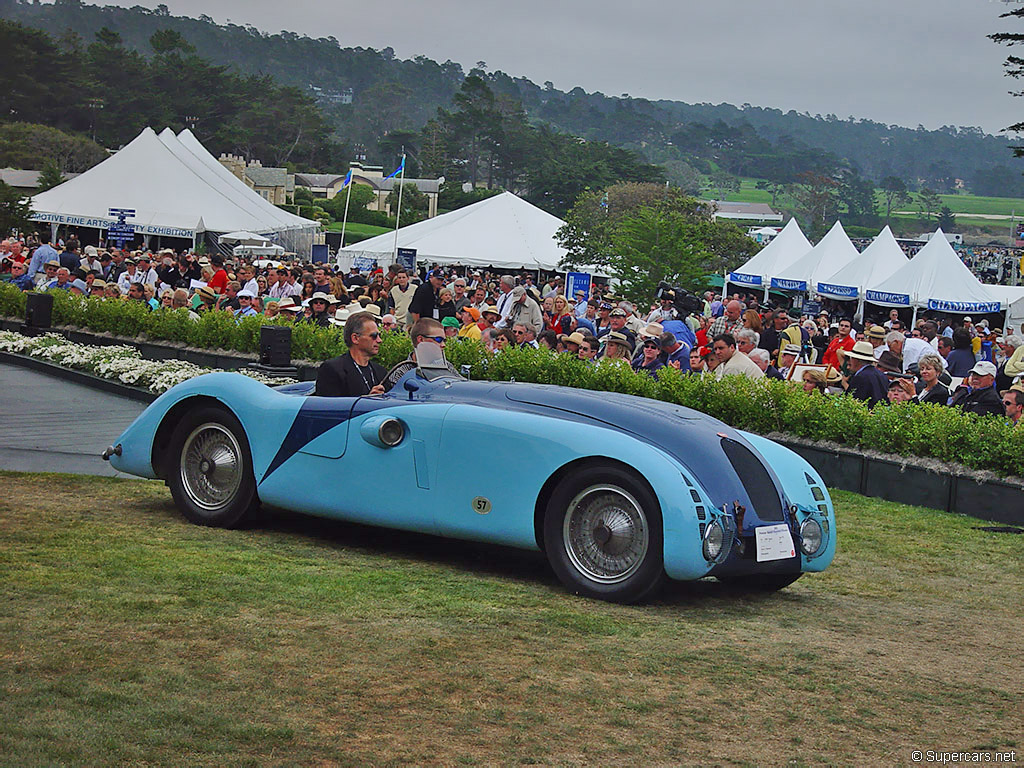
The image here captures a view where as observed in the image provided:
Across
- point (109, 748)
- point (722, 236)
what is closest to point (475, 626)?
point (109, 748)

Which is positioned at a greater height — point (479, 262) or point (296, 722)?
point (479, 262)

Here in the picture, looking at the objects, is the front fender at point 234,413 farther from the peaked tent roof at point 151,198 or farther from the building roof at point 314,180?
the building roof at point 314,180

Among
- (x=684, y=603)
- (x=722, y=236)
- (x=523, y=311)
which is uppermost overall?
(x=722, y=236)

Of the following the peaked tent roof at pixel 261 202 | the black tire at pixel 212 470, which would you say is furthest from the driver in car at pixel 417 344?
the peaked tent roof at pixel 261 202

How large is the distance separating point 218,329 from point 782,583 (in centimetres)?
1176

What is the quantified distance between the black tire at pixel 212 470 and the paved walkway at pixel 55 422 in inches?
77.3

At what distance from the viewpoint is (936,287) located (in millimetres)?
35344

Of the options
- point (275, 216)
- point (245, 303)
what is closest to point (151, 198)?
point (275, 216)

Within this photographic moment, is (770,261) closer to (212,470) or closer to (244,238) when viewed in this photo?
(244,238)

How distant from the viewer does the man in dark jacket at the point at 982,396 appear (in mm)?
12172

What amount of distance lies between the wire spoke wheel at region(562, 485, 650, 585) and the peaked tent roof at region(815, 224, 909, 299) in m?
33.7

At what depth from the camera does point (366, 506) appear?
7508mm

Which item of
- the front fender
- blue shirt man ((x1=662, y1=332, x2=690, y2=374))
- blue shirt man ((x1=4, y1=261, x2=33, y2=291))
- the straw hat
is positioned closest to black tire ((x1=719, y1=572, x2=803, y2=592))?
the front fender

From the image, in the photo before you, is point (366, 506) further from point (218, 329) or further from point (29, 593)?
point (218, 329)
